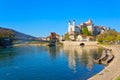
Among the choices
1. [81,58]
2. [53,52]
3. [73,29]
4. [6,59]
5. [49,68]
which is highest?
[73,29]

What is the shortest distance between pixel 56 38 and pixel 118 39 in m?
76.7

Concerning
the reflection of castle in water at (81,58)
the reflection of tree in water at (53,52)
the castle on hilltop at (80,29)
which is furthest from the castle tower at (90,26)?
the reflection of castle in water at (81,58)

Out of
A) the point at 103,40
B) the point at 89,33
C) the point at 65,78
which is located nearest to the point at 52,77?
the point at 65,78

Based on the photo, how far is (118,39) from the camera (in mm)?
124312

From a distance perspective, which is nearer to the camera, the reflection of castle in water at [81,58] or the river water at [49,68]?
the river water at [49,68]

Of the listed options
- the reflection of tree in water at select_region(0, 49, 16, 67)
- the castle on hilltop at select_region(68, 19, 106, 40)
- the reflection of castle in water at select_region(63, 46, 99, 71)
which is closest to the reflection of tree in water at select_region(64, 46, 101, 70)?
the reflection of castle in water at select_region(63, 46, 99, 71)

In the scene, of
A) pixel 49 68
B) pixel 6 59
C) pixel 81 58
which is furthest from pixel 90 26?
pixel 49 68

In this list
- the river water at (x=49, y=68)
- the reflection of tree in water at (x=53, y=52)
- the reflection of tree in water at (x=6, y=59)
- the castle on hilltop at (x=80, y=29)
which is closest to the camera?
the river water at (x=49, y=68)

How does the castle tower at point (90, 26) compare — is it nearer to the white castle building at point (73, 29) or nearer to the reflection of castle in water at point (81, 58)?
the white castle building at point (73, 29)

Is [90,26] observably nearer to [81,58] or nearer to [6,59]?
[81,58]

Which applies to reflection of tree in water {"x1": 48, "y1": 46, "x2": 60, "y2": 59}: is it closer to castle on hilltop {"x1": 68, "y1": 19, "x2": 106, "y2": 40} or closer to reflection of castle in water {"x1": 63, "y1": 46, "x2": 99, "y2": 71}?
reflection of castle in water {"x1": 63, "y1": 46, "x2": 99, "y2": 71}

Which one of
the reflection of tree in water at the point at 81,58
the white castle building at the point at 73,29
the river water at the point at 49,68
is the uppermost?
the white castle building at the point at 73,29

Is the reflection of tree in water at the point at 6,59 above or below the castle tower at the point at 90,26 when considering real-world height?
below

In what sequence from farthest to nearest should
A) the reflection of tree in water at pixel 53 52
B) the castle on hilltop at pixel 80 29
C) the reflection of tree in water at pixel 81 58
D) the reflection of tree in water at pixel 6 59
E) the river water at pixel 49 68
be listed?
the castle on hilltop at pixel 80 29 → the reflection of tree in water at pixel 53 52 → the reflection of tree in water at pixel 6 59 → the reflection of tree in water at pixel 81 58 → the river water at pixel 49 68
